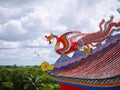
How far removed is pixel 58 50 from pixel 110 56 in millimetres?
2651

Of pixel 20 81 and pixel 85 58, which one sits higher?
pixel 85 58

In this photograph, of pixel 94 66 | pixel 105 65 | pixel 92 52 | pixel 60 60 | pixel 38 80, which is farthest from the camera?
pixel 38 80

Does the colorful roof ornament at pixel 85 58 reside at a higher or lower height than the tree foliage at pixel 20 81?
higher

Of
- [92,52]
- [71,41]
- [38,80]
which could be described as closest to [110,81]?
[92,52]

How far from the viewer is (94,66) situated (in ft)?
30.9

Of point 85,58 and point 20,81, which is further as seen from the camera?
point 20,81

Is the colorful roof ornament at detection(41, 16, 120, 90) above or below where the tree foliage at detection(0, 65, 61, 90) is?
above

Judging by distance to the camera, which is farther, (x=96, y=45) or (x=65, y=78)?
(x=96, y=45)

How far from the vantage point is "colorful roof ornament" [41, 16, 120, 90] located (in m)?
8.52

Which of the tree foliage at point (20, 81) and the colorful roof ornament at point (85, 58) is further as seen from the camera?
the tree foliage at point (20, 81)

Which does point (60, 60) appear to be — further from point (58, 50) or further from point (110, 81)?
point (110, 81)

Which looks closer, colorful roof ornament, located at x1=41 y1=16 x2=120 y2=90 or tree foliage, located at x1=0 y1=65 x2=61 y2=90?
colorful roof ornament, located at x1=41 y1=16 x2=120 y2=90

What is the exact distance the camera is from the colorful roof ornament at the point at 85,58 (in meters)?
8.52

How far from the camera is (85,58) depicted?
1084 cm
